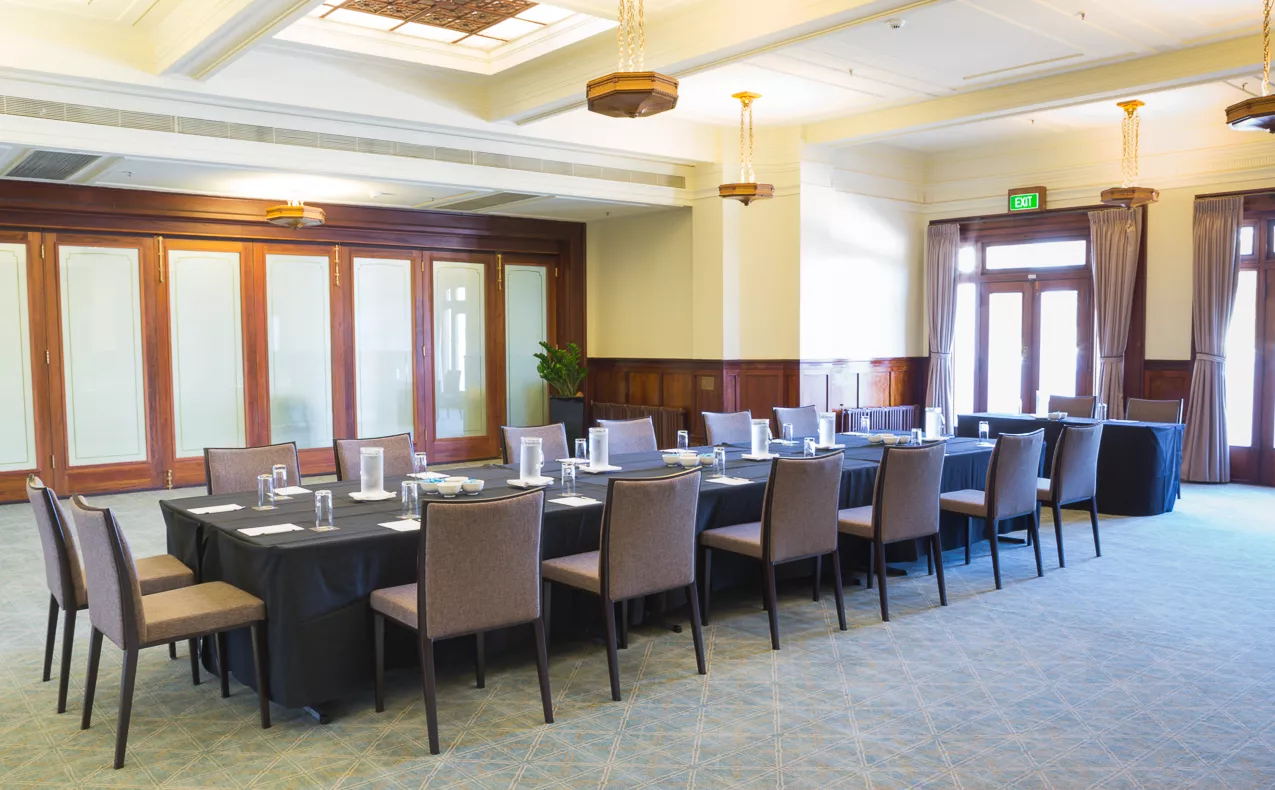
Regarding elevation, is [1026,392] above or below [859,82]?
below

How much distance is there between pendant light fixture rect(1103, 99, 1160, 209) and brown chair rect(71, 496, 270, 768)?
26.1ft

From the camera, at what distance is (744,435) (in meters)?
7.12

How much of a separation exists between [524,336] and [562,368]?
0.78 m

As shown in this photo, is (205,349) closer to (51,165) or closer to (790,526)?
(51,165)

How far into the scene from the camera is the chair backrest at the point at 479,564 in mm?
3242

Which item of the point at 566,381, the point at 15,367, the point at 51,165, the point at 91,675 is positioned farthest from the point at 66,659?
the point at 566,381

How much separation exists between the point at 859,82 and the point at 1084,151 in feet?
11.1

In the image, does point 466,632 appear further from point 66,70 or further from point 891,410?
point 891,410

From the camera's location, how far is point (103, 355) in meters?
8.96

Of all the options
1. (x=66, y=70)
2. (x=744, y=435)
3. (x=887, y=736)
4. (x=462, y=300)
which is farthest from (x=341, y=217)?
(x=887, y=736)

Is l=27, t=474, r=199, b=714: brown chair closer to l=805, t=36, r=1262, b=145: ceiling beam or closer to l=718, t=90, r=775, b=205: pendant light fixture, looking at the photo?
l=718, t=90, r=775, b=205: pendant light fixture

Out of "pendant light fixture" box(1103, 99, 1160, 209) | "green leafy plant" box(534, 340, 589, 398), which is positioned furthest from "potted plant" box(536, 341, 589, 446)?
"pendant light fixture" box(1103, 99, 1160, 209)

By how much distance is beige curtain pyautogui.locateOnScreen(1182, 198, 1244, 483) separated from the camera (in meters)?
9.01

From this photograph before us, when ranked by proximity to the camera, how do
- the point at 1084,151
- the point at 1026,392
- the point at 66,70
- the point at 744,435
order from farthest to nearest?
the point at 1026,392 → the point at 1084,151 → the point at 744,435 → the point at 66,70
